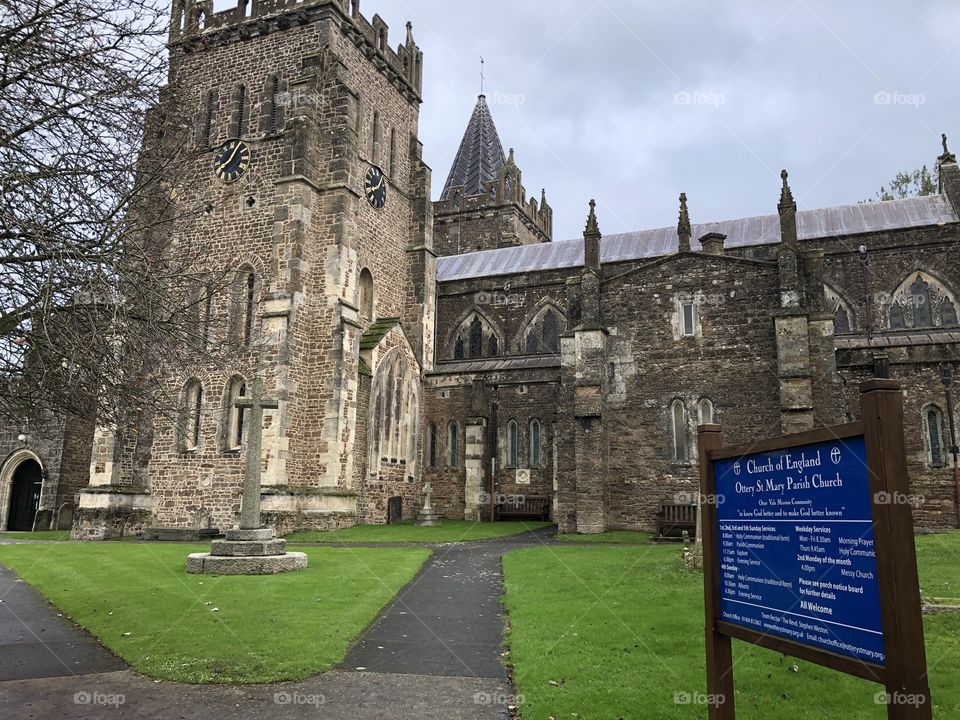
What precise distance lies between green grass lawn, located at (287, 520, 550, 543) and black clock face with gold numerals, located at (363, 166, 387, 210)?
1222cm

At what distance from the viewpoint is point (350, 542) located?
2039 cm

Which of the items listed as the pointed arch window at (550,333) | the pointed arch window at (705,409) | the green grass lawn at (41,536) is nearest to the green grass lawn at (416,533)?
the pointed arch window at (705,409)

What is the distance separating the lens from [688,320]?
2475 centimetres

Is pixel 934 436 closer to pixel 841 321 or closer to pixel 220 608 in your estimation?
pixel 841 321

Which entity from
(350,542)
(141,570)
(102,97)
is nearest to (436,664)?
(102,97)

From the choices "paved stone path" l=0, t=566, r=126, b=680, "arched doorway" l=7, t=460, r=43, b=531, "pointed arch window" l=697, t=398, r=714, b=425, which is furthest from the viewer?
"arched doorway" l=7, t=460, r=43, b=531

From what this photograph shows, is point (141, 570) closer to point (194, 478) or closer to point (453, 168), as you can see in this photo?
point (194, 478)

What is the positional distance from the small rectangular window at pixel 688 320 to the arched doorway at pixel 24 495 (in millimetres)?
26976

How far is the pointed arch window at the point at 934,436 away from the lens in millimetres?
22263

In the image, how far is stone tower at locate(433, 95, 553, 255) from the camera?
4822cm

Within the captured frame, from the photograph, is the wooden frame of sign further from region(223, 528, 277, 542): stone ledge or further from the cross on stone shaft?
the cross on stone shaft

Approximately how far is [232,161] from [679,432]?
60.2 feet

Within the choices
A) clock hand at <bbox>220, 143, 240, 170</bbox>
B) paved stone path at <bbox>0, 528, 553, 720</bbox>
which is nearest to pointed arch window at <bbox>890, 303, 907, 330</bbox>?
paved stone path at <bbox>0, 528, 553, 720</bbox>

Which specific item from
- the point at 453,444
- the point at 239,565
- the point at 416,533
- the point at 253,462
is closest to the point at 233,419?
the point at 416,533
